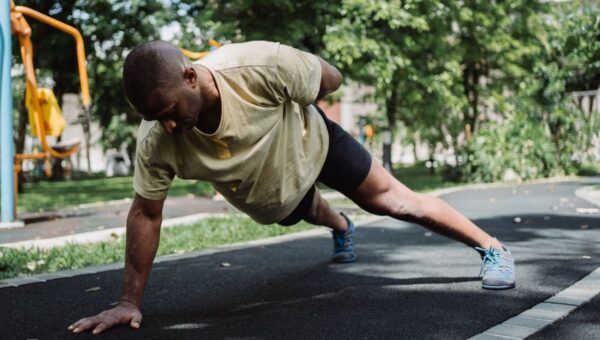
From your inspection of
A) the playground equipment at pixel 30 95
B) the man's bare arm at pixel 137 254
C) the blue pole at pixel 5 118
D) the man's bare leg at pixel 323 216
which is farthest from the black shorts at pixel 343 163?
the blue pole at pixel 5 118

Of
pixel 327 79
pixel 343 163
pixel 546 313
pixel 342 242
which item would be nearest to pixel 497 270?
pixel 546 313

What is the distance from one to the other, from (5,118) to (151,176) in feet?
15.8

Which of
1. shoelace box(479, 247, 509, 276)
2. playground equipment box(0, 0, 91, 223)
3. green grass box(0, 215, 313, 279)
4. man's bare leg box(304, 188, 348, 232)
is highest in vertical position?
playground equipment box(0, 0, 91, 223)

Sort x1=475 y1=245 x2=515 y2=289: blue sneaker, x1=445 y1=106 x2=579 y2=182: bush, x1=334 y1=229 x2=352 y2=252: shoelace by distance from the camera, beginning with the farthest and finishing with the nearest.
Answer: x1=445 y1=106 x2=579 y2=182: bush
x1=334 y1=229 x2=352 y2=252: shoelace
x1=475 y1=245 x2=515 y2=289: blue sneaker

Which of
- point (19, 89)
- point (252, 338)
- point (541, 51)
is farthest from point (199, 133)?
point (19, 89)

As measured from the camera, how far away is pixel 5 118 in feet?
22.4

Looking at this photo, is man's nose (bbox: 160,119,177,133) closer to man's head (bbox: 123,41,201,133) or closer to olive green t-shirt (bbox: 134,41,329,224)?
man's head (bbox: 123,41,201,133)

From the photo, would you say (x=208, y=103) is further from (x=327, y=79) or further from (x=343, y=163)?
(x=343, y=163)

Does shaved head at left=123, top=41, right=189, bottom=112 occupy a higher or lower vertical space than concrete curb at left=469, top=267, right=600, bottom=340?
higher

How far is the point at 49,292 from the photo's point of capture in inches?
143

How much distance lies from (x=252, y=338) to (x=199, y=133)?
848mm

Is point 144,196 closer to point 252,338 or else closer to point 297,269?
point 252,338

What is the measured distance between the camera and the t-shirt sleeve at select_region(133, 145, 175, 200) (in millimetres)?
2687

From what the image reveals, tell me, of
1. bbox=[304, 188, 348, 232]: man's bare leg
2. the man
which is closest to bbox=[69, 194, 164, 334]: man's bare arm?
the man
